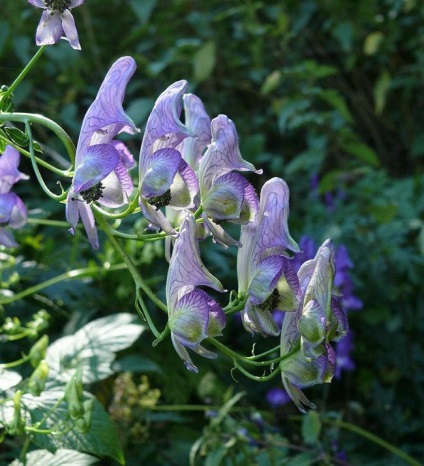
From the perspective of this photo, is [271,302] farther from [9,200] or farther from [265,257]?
[9,200]

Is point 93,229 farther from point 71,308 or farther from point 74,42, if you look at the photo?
point 71,308

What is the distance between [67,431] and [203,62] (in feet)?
6.49

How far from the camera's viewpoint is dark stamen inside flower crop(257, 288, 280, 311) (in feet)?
2.43

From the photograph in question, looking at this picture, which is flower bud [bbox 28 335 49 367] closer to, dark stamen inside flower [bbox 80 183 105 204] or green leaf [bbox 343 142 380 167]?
dark stamen inside flower [bbox 80 183 105 204]

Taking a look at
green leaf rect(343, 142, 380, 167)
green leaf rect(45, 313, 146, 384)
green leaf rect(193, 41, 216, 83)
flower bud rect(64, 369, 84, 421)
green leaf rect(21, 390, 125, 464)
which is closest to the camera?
flower bud rect(64, 369, 84, 421)

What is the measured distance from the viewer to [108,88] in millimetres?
741

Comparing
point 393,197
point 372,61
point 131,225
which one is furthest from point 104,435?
point 372,61

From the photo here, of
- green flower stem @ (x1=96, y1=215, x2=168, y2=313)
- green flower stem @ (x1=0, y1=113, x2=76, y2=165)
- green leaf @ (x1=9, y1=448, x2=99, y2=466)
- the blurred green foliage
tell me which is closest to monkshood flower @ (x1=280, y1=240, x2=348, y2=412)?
green flower stem @ (x1=96, y1=215, x2=168, y2=313)

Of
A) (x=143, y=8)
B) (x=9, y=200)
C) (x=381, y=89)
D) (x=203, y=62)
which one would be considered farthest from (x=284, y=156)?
(x=9, y=200)

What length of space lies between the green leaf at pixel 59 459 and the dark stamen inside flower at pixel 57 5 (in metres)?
0.48

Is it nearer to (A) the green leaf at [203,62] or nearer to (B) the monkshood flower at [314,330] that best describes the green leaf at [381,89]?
(A) the green leaf at [203,62]

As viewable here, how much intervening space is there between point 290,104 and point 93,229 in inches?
77.1

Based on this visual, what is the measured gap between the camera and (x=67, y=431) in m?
0.94

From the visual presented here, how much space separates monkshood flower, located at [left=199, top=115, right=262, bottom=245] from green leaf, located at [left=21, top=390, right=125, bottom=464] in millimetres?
311
